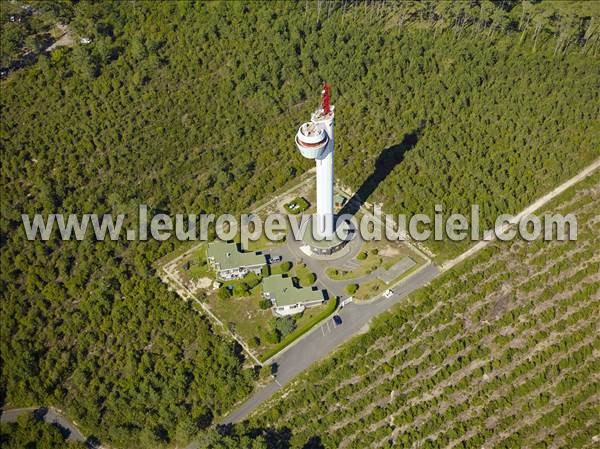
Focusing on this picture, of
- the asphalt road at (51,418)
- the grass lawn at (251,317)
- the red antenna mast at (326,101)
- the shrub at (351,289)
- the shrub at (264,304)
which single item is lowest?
the asphalt road at (51,418)

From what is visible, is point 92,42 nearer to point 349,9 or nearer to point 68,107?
point 68,107

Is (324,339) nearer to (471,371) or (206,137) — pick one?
(471,371)

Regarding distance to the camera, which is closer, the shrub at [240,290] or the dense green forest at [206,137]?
the dense green forest at [206,137]

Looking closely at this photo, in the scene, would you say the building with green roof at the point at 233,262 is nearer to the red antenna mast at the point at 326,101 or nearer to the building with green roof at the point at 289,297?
the building with green roof at the point at 289,297

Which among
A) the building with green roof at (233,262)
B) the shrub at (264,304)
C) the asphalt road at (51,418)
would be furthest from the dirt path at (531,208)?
the asphalt road at (51,418)

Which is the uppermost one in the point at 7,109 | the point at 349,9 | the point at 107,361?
the point at 349,9

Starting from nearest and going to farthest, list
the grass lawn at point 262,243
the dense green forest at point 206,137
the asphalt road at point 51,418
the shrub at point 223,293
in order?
the asphalt road at point 51,418 < the dense green forest at point 206,137 < the shrub at point 223,293 < the grass lawn at point 262,243

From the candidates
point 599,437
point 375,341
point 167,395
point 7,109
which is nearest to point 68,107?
point 7,109
